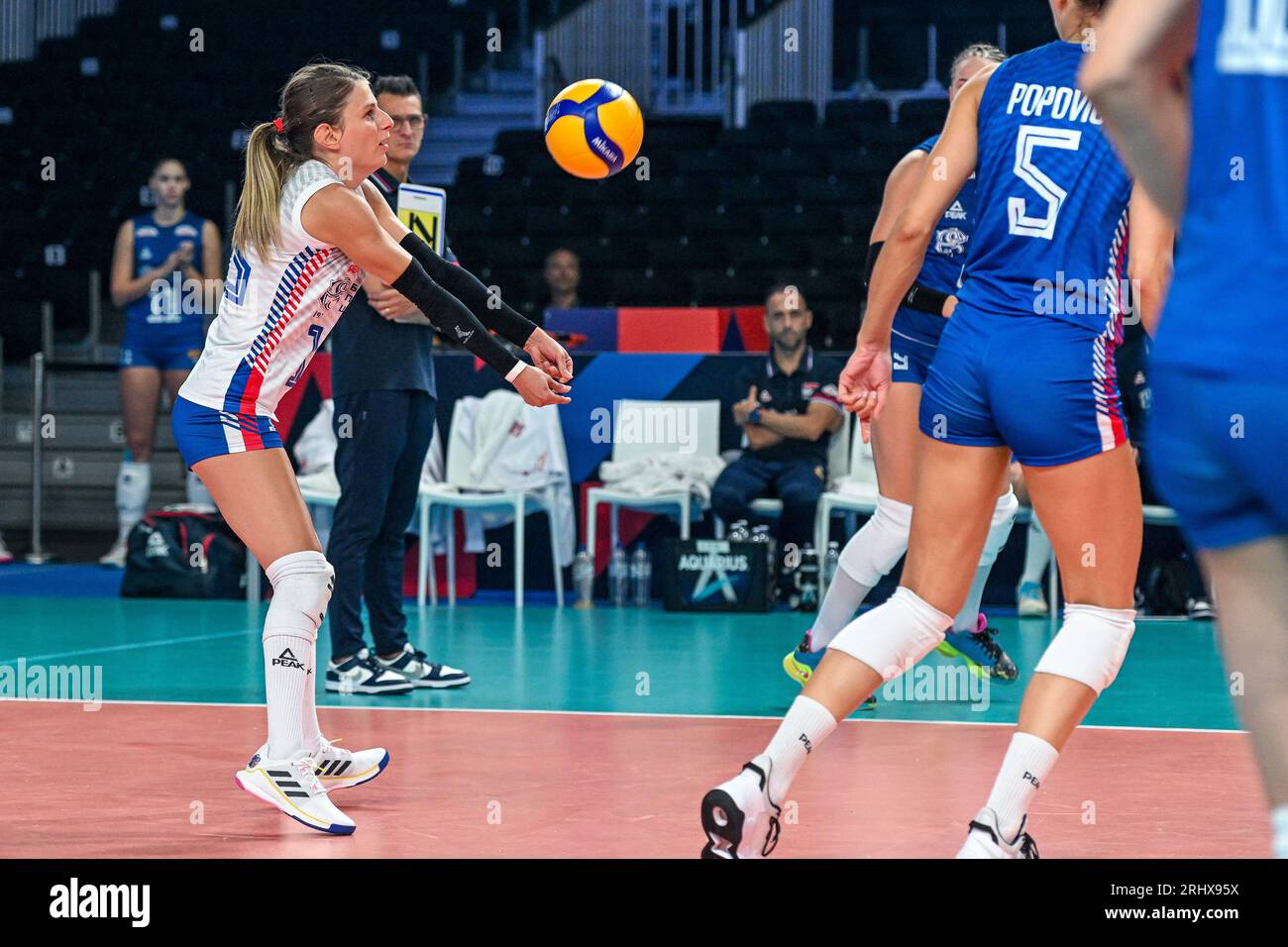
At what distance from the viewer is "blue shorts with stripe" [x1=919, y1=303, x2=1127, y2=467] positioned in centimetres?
319

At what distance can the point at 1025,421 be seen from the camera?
126 inches

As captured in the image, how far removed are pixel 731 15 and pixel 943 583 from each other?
13380 millimetres

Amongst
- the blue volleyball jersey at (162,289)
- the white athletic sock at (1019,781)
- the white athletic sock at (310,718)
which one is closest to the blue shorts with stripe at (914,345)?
the white athletic sock at (310,718)

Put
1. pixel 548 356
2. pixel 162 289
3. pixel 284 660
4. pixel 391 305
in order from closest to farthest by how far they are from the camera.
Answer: pixel 284 660
pixel 548 356
pixel 391 305
pixel 162 289

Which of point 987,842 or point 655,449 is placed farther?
point 655,449

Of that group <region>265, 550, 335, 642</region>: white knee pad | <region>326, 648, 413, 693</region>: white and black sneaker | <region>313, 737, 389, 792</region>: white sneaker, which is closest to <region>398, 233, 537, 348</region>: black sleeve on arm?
<region>265, 550, 335, 642</region>: white knee pad

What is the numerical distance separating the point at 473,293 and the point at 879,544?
1.64m

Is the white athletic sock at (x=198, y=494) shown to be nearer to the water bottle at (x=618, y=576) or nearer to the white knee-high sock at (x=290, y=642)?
the water bottle at (x=618, y=576)

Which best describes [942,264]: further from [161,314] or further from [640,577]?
[161,314]

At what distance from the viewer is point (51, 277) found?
41.3 ft

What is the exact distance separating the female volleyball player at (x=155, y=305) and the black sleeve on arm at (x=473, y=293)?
6.18m

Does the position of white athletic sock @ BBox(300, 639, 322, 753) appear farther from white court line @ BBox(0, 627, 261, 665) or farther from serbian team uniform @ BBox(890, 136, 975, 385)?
white court line @ BBox(0, 627, 261, 665)

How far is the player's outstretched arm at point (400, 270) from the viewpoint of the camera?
391 cm

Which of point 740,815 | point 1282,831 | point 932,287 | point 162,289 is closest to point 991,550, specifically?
point 932,287
